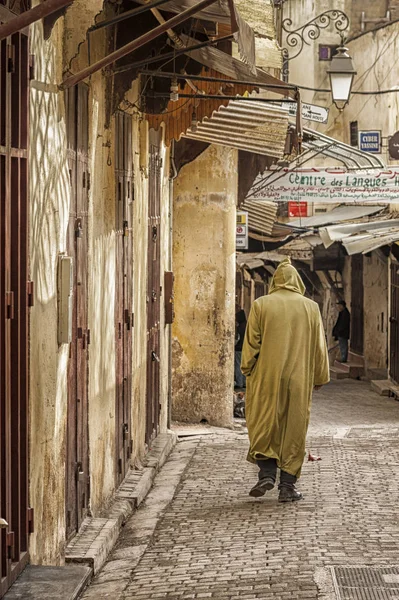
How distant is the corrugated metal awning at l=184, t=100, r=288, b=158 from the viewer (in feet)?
38.6

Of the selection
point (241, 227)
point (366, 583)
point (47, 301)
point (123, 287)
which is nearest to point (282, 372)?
point (123, 287)

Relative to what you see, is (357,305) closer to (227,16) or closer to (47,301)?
(227,16)

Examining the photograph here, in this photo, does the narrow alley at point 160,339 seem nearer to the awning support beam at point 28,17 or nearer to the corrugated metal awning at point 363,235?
the awning support beam at point 28,17

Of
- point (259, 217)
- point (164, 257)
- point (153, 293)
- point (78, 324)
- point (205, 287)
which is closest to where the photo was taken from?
point (78, 324)

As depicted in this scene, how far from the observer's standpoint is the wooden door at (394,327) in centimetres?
2066

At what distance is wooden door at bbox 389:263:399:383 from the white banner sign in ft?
13.0

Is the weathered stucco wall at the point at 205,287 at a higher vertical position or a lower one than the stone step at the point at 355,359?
higher

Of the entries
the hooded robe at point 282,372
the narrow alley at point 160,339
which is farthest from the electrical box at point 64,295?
the hooded robe at point 282,372

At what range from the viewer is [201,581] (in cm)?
668

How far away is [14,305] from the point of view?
18.4 feet

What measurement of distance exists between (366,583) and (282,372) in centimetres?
288

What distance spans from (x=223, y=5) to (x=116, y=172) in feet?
7.86

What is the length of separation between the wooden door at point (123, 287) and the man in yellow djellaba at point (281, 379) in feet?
3.17

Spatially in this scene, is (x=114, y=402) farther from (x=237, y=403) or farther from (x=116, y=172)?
(x=237, y=403)
